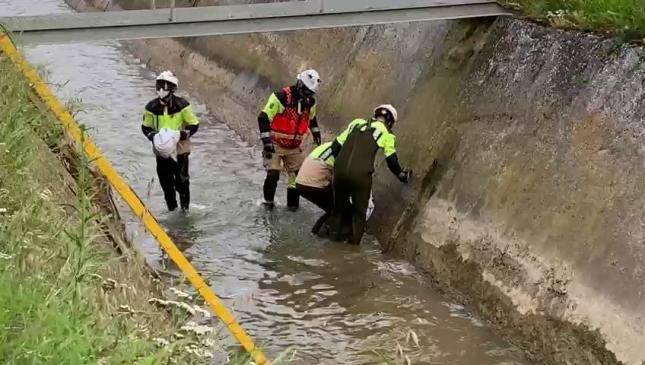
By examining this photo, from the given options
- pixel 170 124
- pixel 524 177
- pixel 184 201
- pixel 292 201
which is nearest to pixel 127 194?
pixel 170 124

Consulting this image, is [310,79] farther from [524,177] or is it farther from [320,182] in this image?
[524,177]

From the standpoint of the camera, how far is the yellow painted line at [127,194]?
20.5 feet

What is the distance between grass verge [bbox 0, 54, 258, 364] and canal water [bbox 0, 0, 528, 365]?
4.24 feet

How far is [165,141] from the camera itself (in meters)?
9.73

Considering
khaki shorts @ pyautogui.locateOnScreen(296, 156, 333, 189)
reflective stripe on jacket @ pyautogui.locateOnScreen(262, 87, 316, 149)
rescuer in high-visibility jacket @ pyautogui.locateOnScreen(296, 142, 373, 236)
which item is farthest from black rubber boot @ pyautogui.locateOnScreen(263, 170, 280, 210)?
khaki shorts @ pyautogui.locateOnScreen(296, 156, 333, 189)

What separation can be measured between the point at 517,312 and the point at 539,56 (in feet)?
9.46

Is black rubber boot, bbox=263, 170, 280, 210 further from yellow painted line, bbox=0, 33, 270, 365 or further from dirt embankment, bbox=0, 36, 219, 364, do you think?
dirt embankment, bbox=0, 36, 219, 364

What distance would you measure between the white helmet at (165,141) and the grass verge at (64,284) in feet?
10.5

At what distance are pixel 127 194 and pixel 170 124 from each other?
9.17 ft

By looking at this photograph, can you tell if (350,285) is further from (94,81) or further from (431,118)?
(94,81)

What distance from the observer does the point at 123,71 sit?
19422 mm

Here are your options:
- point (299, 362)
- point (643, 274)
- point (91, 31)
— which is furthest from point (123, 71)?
point (643, 274)

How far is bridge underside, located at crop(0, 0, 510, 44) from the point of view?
885cm

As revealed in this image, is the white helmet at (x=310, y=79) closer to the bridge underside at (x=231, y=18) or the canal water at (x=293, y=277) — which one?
the bridge underside at (x=231, y=18)
